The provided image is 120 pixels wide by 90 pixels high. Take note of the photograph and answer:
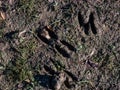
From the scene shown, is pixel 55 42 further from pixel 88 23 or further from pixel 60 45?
pixel 88 23

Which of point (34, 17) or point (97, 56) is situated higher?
point (34, 17)

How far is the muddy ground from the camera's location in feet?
14.0

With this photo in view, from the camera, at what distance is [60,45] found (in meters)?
4.34

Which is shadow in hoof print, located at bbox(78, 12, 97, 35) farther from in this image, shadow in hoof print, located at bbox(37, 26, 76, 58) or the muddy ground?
shadow in hoof print, located at bbox(37, 26, 76, 58)

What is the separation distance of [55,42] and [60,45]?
0.23ft

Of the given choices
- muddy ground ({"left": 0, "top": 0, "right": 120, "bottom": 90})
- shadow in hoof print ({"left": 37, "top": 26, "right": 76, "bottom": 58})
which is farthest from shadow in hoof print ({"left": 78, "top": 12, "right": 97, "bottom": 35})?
shadow in hoof print ({"left": 37, "top": 26, "right": 76, "bottom": 58})

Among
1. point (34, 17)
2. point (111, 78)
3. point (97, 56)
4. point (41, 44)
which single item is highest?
point (34, 17)

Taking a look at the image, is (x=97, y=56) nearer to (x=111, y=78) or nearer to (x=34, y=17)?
(x=111, y=78)

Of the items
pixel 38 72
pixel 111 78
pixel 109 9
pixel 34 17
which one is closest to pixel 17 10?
pixel 34 17

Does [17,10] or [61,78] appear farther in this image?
[17,10]

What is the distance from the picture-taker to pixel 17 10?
4.50m

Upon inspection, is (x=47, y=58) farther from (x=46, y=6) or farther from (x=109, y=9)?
(x=109, y=9)

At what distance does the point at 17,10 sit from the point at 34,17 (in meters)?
0.22

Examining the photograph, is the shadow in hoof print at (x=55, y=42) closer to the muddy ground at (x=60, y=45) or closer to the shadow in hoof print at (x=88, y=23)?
the muddy ground at (x=60, y=45)
